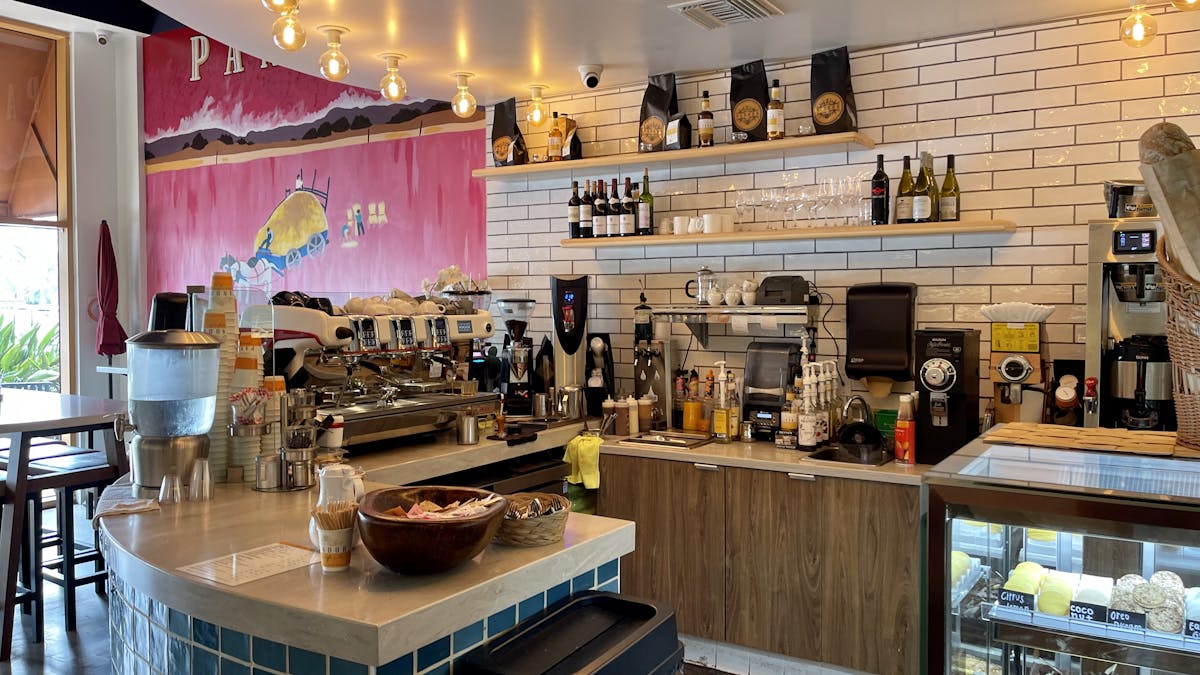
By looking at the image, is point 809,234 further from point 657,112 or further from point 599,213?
point 599,213

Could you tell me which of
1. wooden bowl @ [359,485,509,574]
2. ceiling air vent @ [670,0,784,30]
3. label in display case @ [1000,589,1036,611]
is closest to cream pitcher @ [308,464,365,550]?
wooden bowl @ [359,485,509,574]

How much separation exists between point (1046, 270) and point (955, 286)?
1.24 ft

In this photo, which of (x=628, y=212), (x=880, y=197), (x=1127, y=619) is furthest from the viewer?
(x=628, y=212)

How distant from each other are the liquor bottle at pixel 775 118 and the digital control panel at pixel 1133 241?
159 centimetres

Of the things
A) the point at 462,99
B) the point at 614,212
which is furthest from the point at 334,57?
the point at 614,212

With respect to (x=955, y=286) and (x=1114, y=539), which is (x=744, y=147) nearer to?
(x=955, y=286)

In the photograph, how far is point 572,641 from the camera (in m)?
A: 1.82

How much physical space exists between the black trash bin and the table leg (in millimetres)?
3351

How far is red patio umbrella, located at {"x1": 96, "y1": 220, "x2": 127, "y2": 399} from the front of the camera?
7016 millimetres

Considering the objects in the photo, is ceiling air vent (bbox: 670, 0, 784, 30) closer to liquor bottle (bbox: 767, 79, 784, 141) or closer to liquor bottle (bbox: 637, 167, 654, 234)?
liquor bottle (bbox: 767, 79, 784, 141)

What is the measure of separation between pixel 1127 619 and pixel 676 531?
7.23 feet

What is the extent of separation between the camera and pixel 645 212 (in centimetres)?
472

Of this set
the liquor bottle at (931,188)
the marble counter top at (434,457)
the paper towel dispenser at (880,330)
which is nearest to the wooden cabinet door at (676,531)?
the marble counter top at (434,457)

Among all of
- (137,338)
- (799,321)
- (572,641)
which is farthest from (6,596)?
(799,321)
